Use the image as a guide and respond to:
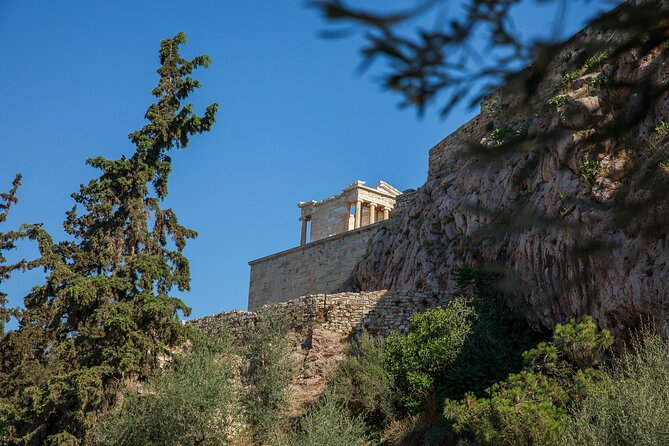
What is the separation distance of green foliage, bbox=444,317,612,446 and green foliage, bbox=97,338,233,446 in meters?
5.40

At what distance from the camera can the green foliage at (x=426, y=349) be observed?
18.7m

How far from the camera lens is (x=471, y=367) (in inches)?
708

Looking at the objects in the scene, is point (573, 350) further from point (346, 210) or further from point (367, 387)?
point (346, 210)

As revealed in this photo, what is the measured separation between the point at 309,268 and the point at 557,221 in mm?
28892

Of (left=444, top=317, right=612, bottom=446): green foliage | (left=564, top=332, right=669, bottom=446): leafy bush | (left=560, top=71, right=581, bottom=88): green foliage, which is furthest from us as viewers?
(left=560, top=71, right=581, bottom=88): green foliage

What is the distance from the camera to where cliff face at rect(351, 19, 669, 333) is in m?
12.9

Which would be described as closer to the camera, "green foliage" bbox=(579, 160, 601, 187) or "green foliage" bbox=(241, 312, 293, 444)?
"green foliage" bbox=(579, 160, 601, 187)

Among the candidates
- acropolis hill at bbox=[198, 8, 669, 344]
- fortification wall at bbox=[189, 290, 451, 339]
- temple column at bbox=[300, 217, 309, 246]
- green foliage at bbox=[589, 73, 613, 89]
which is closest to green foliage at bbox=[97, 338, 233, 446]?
fortification wall at bbox=[189, 290, 451, 339]

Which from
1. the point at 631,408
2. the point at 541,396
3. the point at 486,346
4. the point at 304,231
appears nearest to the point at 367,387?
the point at 486,346

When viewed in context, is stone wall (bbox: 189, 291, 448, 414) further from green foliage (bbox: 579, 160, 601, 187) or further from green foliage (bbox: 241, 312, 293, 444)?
green foliage (bbox: 579, 160, 601, 187)

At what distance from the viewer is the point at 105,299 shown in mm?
20844

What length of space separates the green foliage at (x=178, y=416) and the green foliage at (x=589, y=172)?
29.9ft

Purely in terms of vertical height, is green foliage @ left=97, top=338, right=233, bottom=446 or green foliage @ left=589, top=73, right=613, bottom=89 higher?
green foliage @ left=589, top=73, right=613, bottom=89

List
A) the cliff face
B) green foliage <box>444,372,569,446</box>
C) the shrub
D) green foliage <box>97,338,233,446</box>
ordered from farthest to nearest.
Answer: green foliage <box>97,338,233,446</box>
the shrub
green foliage <box>444,372,569,446</box>
the cliff face
